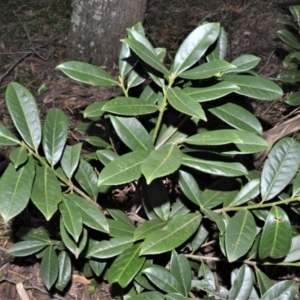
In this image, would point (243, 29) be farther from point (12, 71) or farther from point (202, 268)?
point (202, 268)

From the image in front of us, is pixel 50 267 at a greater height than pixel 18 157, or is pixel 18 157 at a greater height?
pixel 18 157

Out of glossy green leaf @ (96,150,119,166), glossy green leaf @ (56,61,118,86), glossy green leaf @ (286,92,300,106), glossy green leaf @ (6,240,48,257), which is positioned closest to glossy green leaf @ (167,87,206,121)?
glossy green leaf @ (56,61,118,86)

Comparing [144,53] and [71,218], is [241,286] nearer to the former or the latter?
[71,218]

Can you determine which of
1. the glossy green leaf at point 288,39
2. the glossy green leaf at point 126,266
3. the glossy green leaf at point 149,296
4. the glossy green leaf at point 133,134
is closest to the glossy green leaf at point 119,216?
the glossy green leaf at point 126,266

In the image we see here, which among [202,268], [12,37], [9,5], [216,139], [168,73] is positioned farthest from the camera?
[9,5]

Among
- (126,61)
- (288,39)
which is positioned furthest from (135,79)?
(288,39)

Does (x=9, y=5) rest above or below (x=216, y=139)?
below

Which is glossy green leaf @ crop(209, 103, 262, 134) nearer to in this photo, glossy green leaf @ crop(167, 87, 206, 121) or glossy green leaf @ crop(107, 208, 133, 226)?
glossy green leaf @ crop(167, 87, 206, 121)

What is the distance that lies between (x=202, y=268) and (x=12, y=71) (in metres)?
2.04

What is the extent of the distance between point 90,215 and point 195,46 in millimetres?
528

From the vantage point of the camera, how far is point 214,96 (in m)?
1.24

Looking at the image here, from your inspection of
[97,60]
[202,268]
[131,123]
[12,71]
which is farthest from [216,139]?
[12,71]

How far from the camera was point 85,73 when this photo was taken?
1399 millimetres

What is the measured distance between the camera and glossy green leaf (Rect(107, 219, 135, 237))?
155 cm
